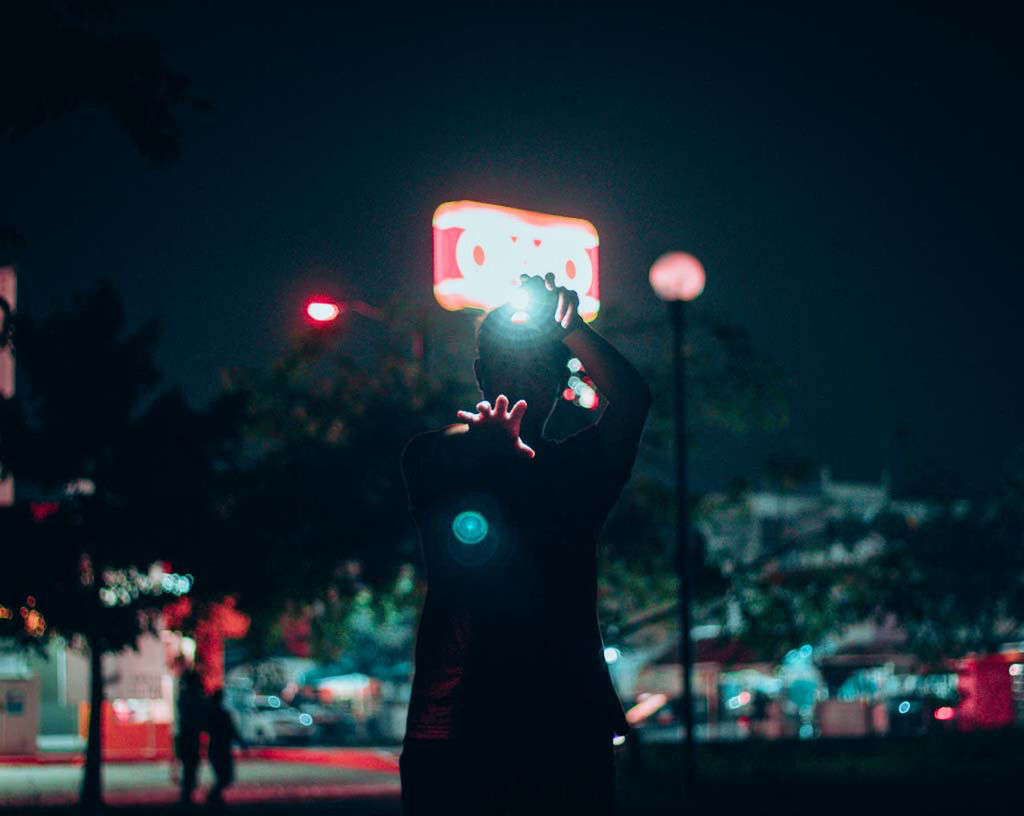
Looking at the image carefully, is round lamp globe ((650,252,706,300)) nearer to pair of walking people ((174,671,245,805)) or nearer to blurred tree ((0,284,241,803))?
blurred tree ((0,284,241,803))

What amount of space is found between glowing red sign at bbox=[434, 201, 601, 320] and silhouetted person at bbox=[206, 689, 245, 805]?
8.67 m

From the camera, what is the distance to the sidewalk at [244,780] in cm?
2014

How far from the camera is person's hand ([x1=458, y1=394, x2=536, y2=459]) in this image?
9.29 feet

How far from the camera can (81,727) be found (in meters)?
34.2

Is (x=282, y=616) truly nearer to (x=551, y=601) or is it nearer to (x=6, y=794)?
(x=6, y=794)

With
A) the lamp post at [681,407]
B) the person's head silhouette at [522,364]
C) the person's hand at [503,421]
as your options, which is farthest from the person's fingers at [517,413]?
the lamp post at [681,407]

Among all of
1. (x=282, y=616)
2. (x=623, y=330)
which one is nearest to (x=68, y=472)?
(x=282, y=616)

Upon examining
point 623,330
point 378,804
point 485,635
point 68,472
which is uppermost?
Result: point 623,330

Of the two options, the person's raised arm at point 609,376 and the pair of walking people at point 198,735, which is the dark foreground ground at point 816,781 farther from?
the person's raised arm at point 609,376

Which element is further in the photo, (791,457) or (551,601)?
(791,457)

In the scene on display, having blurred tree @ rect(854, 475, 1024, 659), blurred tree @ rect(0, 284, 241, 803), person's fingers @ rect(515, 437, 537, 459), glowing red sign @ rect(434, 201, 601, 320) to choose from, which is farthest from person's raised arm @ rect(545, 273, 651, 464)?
blurred tree @ rect(854, 475, 1024, 659)

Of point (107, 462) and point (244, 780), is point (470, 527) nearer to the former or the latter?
point (107, 462)

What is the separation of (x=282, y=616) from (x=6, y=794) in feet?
19.2

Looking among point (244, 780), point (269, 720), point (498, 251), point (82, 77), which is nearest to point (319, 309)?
point (82, 77)
